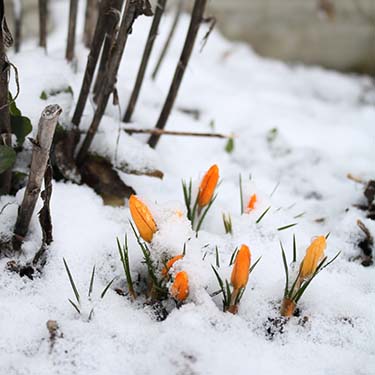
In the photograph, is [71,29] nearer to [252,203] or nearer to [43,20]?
[43,20]

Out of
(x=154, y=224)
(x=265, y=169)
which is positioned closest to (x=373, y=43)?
(x=265, y=169)

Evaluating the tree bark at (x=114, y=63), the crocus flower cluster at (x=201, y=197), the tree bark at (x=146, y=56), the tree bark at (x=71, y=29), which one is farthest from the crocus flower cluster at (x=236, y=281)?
the tree bark at (x=71, y=29)

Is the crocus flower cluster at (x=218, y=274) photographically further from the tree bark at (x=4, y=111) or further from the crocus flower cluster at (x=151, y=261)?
the tree bark at (x=4, y=111)

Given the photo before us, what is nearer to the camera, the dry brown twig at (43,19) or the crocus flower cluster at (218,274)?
the crocus flower cluster at (218,274)

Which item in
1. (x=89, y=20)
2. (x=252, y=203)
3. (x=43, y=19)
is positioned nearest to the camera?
(x=252, y=203)

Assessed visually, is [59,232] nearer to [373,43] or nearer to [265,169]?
[265,169]

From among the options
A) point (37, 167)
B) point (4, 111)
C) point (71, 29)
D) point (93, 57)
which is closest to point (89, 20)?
point (71, 29)
